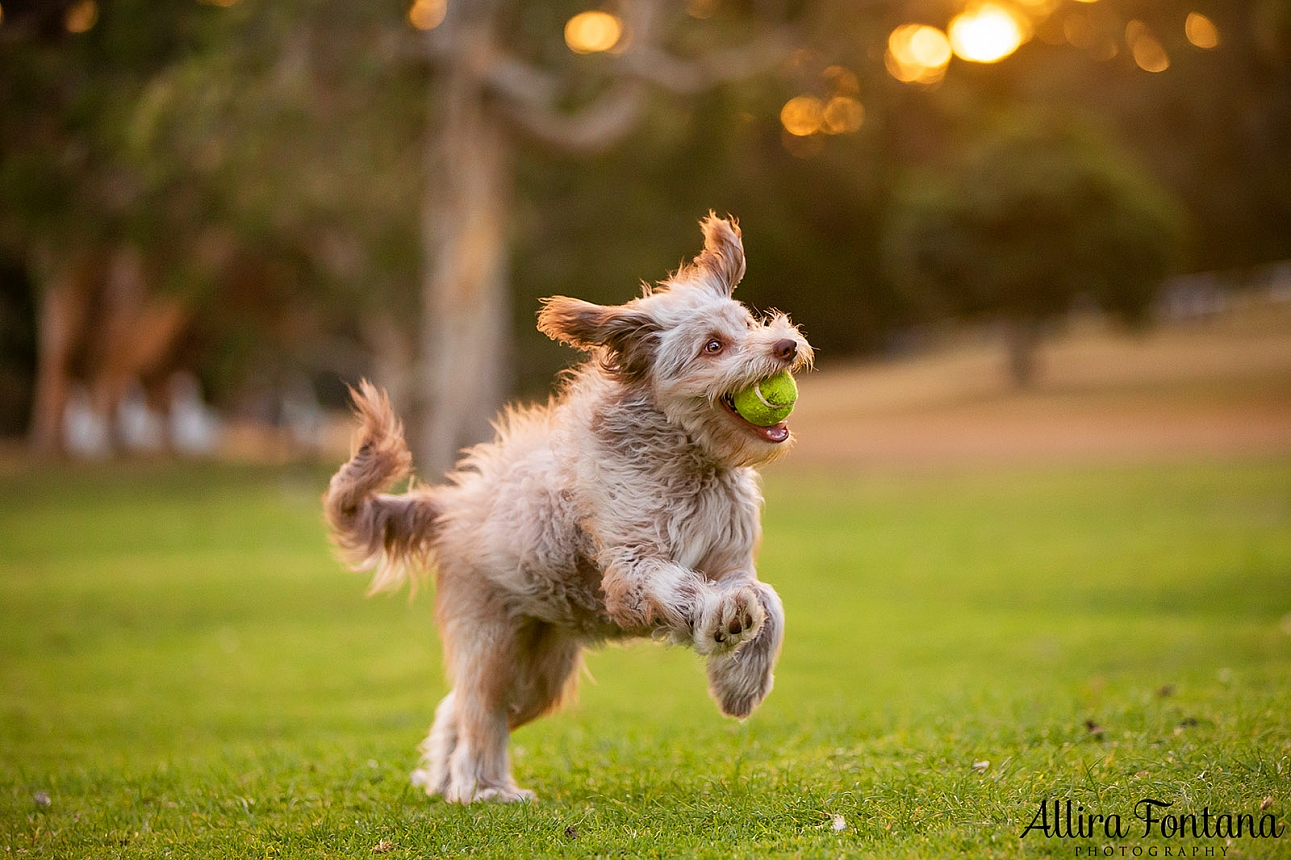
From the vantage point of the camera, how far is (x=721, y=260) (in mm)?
6410

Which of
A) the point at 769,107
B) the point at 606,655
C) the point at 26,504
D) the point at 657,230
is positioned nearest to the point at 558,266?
the point at 657,230

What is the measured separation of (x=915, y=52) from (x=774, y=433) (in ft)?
78.1

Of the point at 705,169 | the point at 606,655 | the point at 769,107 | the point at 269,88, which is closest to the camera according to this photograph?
the point at 606,655

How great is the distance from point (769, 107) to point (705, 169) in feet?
24.4

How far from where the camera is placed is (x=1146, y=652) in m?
12.2

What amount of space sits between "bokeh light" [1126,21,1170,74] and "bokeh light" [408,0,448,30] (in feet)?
50.2

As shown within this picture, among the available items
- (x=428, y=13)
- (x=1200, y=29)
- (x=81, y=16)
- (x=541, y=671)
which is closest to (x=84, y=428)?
(x=81, y=16)

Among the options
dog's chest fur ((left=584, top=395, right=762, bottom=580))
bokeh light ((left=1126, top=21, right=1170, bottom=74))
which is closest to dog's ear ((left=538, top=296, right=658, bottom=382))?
dog's chest fur ((left=584, top=395, right=762, bottom=580))

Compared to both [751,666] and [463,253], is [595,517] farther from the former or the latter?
[463,253]

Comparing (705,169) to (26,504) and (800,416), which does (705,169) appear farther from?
(26,504)

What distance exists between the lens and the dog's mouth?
19.0 feet

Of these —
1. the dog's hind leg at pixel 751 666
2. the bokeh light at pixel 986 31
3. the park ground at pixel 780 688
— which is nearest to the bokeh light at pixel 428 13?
the park ground at pixel 780 688

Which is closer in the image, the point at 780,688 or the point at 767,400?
the point at 767,400

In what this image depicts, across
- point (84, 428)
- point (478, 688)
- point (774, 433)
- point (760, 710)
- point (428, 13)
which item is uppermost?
point (428, 13)
